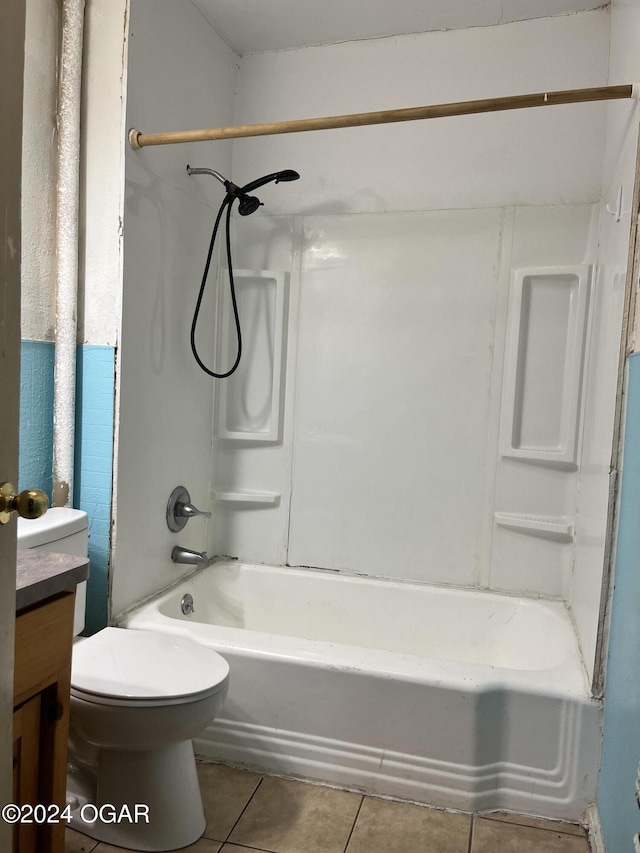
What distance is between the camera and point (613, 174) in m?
1.93

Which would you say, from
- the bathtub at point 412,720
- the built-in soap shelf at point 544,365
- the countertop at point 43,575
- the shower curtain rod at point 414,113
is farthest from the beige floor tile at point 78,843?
the shower curtain rod at point 414,113

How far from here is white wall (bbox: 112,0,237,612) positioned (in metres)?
2.00

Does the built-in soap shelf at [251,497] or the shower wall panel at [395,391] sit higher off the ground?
the shower wall panel at [395,391]

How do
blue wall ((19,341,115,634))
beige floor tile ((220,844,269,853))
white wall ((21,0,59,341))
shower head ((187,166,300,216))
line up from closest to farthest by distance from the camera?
beige floor tile ((220,844,269,853)) < white wall ((21,0,59,341)) < blue wall ((19,341,115,634)) < shower head ((187,166,300,216))

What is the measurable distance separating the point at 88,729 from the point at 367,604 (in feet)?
3.90

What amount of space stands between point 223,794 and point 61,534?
86 centimetres

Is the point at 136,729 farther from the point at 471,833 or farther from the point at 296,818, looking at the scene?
the point at 471,833

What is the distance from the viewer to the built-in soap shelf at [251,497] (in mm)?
2604

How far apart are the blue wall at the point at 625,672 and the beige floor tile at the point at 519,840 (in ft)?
0.40

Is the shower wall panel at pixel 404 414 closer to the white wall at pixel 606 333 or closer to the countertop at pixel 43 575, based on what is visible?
the white wall at pixel 606 333

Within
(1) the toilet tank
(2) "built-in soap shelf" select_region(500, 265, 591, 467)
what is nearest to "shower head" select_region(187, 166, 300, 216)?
(2) "built-in soap shelf" select_region(500, 265, 591, 467)

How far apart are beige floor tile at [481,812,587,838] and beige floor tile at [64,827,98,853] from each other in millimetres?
1028

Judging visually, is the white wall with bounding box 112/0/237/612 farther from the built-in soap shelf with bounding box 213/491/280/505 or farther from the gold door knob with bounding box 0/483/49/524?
the gold door knob with bounding box 0/483/49/524

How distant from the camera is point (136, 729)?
147cm
